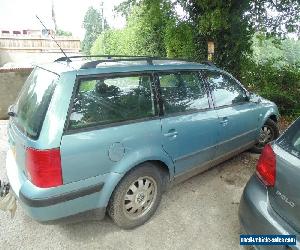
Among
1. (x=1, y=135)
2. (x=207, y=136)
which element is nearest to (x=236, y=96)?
(x=207, y=136)

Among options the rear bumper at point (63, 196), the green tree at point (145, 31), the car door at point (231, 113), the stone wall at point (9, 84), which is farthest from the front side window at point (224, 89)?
the stone wall at point (9, 84)

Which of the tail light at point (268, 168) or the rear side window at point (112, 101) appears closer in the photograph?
the tail light at point (268, 168)

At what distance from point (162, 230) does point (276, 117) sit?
309 cm

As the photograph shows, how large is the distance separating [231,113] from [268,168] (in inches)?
64.4

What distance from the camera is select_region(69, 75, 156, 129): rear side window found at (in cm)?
259

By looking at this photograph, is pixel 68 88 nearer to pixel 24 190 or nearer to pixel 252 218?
pixel 24 190

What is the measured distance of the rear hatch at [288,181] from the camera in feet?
7.04

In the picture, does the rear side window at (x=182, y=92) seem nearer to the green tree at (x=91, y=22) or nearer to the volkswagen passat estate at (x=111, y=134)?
→ the volkswagen passat estate at (x=111, y=134)

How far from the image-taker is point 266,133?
198 inches

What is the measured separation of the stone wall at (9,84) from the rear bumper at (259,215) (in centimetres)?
609

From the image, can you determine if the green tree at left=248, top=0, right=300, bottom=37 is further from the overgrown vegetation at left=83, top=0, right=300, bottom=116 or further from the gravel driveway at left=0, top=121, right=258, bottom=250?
the gravel driveway at left=0, top=121, right=258, bottom=250

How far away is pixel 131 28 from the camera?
42.1 ft

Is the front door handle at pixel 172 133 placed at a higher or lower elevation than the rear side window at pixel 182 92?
lower

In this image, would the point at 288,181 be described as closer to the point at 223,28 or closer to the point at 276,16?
the point at 223,28
